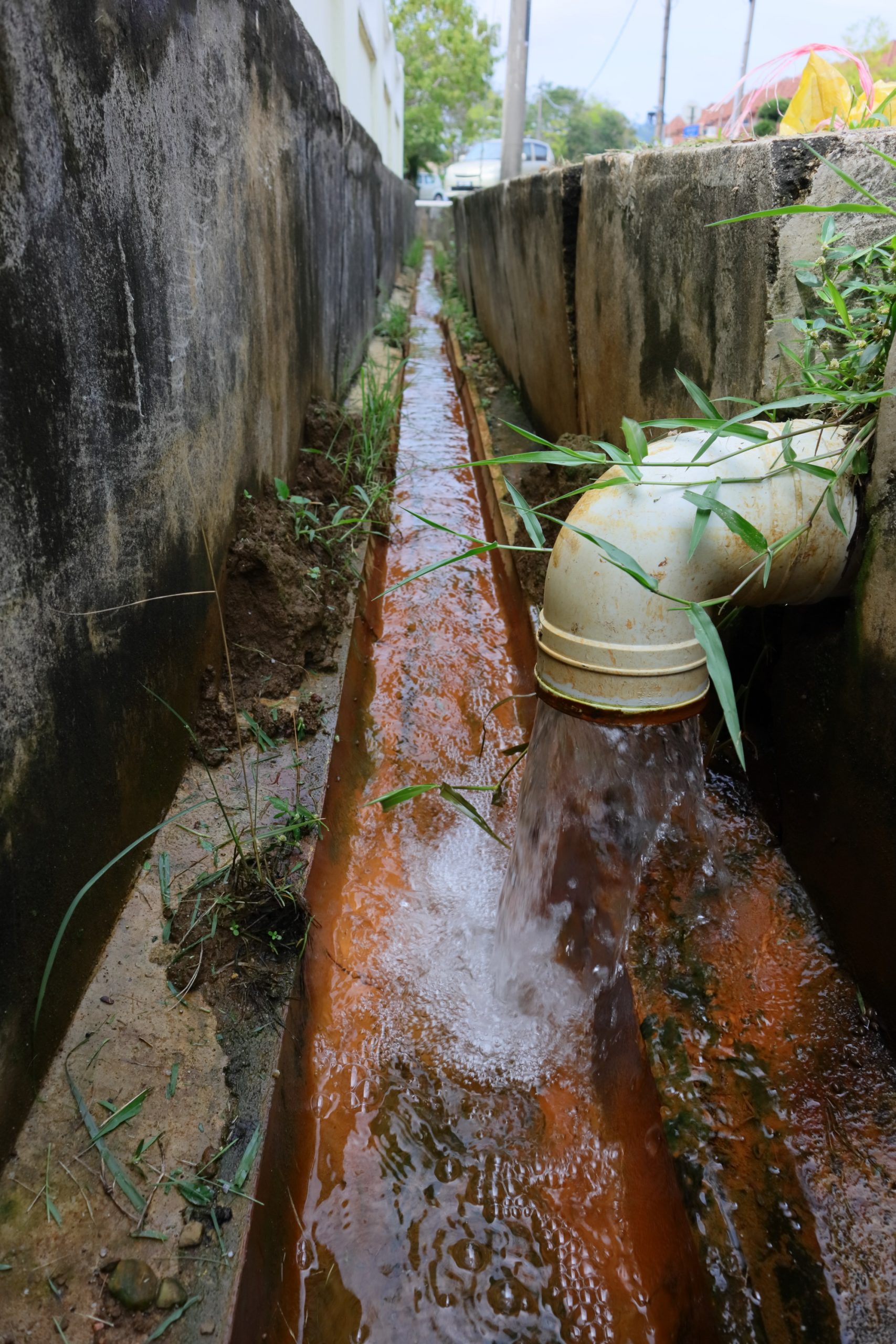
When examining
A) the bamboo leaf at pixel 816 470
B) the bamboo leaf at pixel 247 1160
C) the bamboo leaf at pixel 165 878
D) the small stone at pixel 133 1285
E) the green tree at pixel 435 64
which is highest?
the green tree at pixel 435 64

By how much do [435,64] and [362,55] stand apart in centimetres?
2752

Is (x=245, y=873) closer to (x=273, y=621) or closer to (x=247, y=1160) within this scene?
(x=247, y=1160)

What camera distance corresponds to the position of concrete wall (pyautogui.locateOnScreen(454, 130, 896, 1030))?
1715 millimetres

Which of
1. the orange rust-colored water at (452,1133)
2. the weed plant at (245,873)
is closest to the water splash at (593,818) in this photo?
the orange rust-colored water at (452,1133)

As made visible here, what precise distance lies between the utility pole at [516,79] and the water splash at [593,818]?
1128cm

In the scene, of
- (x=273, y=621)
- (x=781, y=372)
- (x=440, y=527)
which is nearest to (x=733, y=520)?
(x=440, y=527)

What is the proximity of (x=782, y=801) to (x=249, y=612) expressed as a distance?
5.48 feet

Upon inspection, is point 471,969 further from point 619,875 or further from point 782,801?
point 782,801

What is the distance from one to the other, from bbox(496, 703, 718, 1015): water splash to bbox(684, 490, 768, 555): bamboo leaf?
59 centimetres

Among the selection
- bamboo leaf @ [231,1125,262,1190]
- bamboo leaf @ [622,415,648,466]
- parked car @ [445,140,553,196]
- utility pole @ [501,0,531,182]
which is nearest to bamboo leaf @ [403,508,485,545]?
bamboo leaf @ [622,415,648,466]

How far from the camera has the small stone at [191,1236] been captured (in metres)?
1.35

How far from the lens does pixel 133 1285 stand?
1280 millimetres

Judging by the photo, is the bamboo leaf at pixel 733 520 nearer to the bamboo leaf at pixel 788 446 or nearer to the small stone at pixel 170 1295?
the bamboo leaf at pixel 788 446

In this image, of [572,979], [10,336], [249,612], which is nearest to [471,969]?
[572,979]
